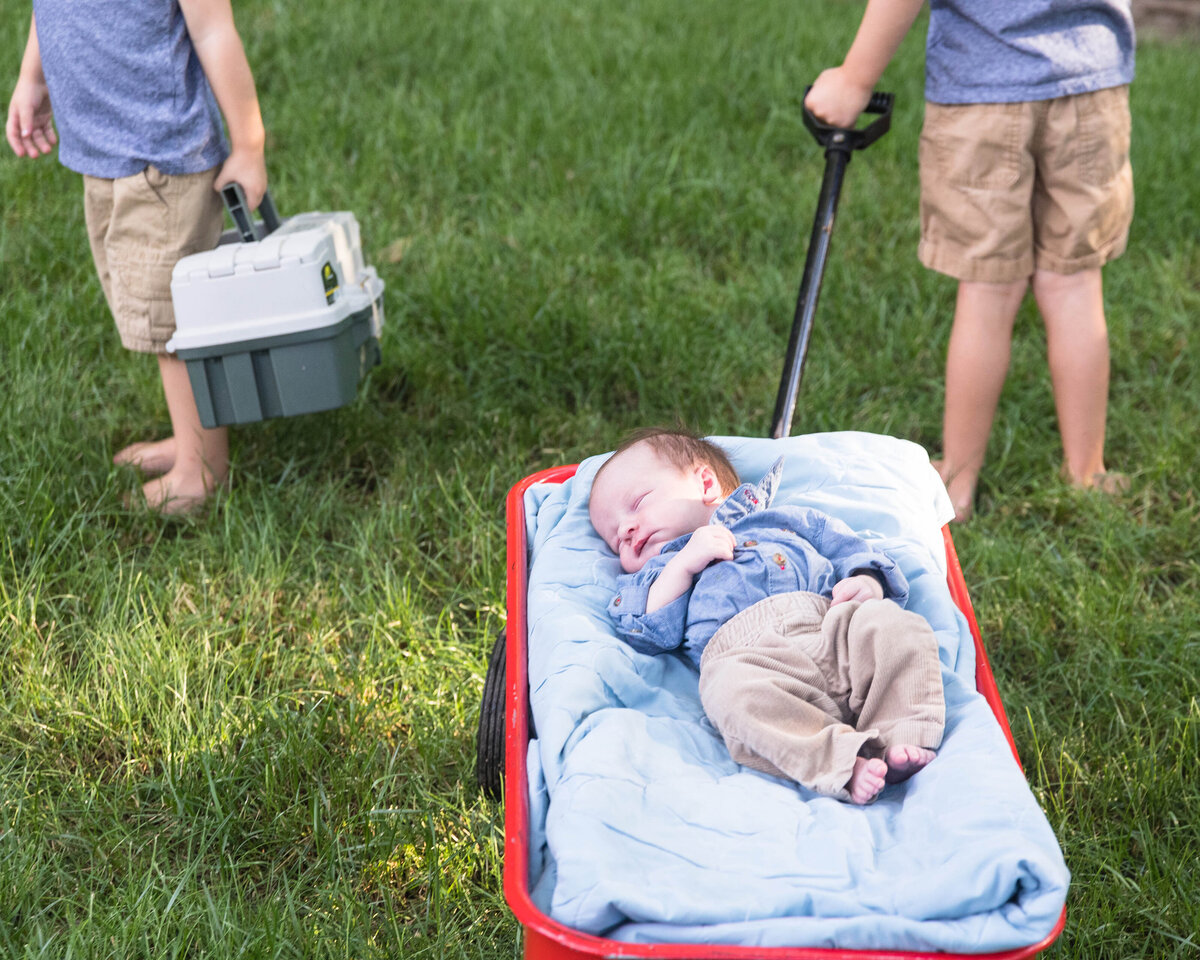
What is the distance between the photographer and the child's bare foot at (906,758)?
1551mm

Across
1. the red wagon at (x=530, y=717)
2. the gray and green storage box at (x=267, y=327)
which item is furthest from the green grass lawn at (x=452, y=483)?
the gray and green storage box at (x=267, y=327)

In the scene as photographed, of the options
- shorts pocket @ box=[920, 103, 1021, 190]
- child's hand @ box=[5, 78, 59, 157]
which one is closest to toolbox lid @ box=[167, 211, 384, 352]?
child's hand @ box=[5, 78, 59, 157]

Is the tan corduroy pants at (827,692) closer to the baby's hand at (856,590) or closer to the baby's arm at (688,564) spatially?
the baby's hand at (856,590)

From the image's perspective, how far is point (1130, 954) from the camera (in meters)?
1.76

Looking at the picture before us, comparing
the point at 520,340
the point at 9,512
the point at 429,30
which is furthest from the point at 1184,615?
the point at 429,30

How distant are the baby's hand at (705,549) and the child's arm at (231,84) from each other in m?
1.35

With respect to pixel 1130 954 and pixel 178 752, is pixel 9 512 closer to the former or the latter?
pixel 178 752

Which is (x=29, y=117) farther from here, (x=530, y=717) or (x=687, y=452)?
(x=530, y=717)

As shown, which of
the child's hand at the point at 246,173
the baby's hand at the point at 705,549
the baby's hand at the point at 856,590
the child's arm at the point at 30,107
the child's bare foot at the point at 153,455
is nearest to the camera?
the baby's hand at the point at 856,590

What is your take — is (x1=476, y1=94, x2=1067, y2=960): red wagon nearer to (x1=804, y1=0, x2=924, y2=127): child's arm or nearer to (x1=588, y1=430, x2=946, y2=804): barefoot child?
(x1=804, y1=0, x2=924, y2=127): child's arm

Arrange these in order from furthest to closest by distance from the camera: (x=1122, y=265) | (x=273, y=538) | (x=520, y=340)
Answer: (x=1122, y=265) → (x=520, y=340) → (x=273, y=538)

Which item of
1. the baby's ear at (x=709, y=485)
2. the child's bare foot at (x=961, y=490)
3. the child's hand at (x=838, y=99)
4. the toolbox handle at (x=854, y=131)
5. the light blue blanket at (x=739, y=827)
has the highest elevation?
the child's hand at (x=838, y=99)

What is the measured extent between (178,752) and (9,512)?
2.80 feet

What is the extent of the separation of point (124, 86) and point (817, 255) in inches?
59.0
